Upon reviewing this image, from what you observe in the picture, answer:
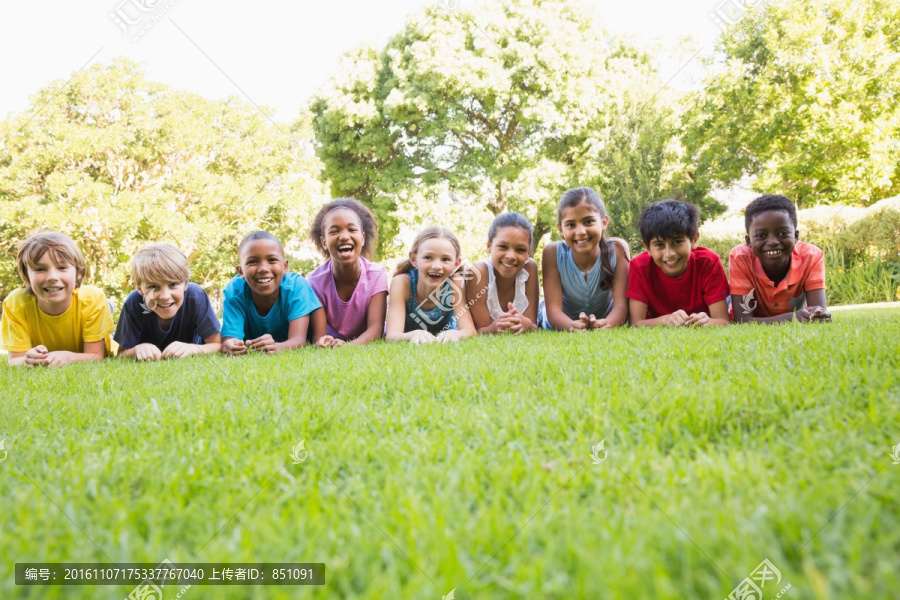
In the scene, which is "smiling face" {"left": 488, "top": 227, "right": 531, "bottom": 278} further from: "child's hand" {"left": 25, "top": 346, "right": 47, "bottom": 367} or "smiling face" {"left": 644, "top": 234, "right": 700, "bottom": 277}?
"child's hand" {"left": 25, "top": 346, "right": 47, "bottom": 367}

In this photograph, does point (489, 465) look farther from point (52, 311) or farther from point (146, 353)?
point (52, 311)

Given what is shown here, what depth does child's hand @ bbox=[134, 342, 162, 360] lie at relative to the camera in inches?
193

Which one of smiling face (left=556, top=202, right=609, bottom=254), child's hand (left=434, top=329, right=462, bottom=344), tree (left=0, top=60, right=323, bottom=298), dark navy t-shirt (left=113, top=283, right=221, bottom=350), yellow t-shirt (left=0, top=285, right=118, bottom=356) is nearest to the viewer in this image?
child's hand (left=434, top=329, right=462, bottom=344)

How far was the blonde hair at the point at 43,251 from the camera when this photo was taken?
15.8 ft

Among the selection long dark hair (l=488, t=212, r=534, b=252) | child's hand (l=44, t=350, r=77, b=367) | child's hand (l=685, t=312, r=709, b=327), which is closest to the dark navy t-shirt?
child's hand (l=44, t=350, r=77, b=367)

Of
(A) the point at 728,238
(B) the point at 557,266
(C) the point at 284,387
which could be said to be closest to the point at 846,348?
(C) the point at 284,387

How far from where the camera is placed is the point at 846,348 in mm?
2717

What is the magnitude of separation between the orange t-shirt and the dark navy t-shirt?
5.44 m

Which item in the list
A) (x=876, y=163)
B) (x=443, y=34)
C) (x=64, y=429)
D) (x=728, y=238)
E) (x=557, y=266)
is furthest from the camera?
(x=443, y=34)

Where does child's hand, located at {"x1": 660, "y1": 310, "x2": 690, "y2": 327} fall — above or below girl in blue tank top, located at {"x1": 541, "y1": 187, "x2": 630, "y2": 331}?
below

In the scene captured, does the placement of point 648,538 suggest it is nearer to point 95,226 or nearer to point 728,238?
point 728,238

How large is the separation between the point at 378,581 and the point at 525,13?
22843 mm

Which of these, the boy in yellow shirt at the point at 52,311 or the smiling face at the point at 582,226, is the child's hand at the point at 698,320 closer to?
the smiling face at the point at 582,226

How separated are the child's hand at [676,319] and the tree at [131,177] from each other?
646 inches
